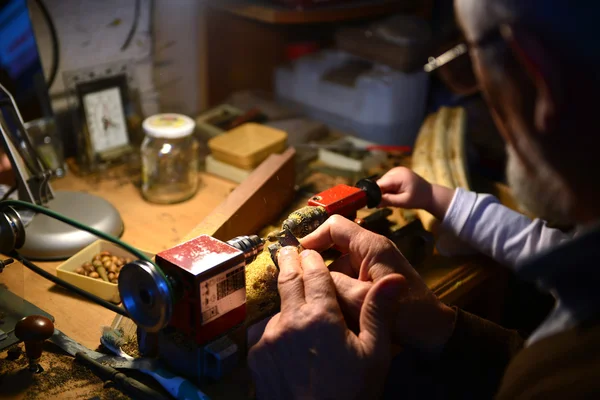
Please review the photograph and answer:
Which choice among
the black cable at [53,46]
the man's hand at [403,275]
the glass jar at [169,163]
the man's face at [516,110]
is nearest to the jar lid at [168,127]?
the glass jar at [169,163]

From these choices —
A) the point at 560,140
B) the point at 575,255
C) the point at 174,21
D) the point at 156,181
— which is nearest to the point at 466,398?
the point at 575,255

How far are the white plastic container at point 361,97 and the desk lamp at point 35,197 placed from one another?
1091 millimetres

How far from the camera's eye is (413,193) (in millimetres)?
1485

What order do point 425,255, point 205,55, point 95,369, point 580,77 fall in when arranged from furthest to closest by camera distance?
1. point 205,55
2. point 425,255
3. point 95,369
4. point 580,77

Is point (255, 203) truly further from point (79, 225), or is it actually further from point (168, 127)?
point (79, 225)

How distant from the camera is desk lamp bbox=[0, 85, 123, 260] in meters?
1.36

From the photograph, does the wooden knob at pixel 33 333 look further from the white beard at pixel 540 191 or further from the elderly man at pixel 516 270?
the white beard at pixel 540 191

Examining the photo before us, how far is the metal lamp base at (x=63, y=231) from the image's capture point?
4.49 ft

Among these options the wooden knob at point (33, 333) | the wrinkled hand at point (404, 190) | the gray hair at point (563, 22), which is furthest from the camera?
the wrinkled hand at point (404, 190)

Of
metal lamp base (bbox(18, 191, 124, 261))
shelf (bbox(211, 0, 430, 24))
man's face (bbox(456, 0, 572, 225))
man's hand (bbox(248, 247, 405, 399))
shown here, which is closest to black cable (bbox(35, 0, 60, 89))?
metal lamp base (bbox(18, 191, 124, 261))

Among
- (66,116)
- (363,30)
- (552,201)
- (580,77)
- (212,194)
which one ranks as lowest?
(212,194)

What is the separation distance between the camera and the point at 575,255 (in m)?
0.75

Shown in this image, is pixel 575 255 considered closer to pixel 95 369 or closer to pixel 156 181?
pixel 95 369

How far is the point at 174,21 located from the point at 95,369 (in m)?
1.43
